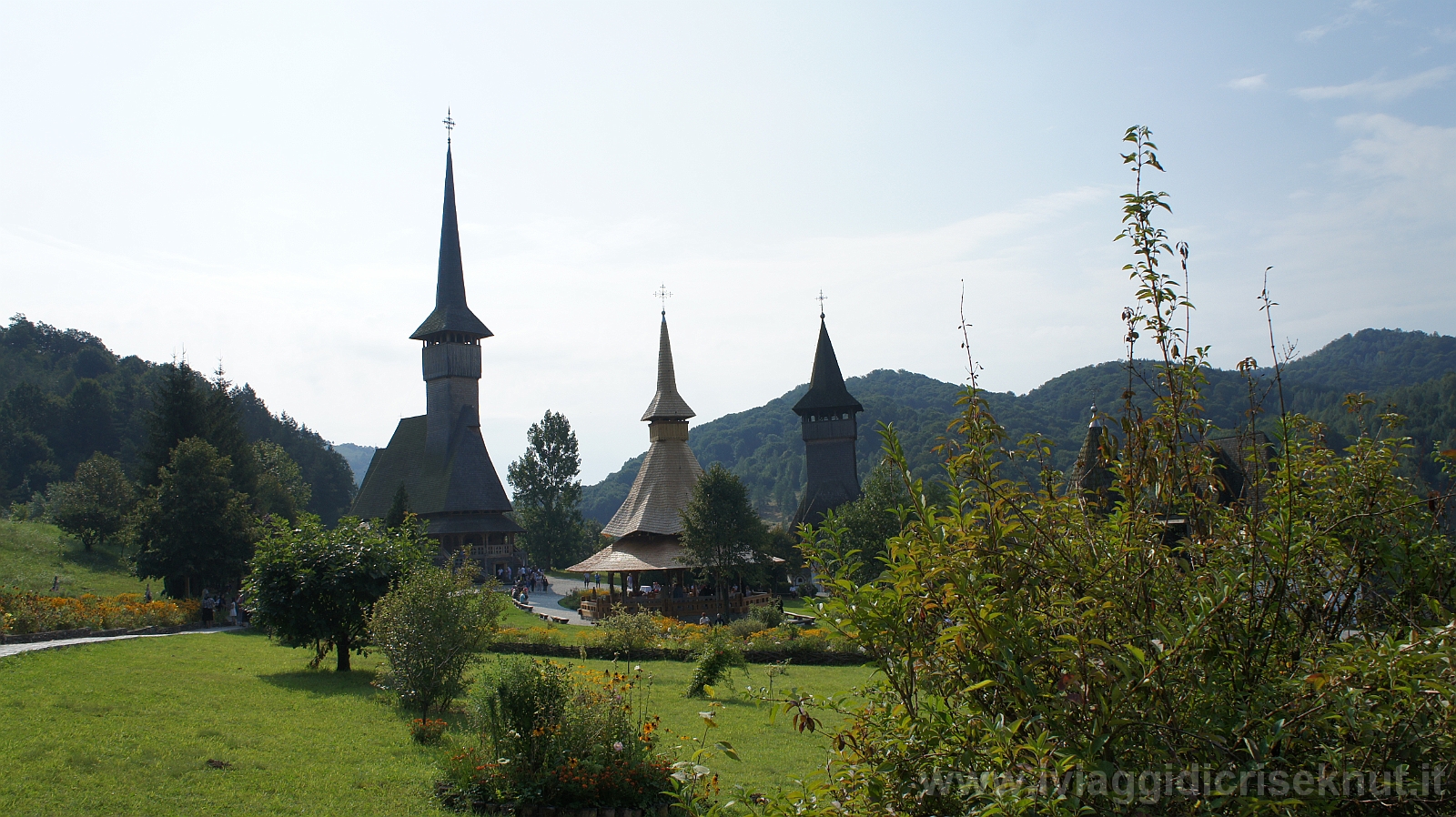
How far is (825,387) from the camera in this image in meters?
50.8

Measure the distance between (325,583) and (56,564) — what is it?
27.6 meters

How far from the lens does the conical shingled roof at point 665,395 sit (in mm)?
36156

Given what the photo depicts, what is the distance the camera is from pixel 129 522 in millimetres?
30188

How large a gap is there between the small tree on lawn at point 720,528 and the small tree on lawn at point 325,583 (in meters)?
14.2

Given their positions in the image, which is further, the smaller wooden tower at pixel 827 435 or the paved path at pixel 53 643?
the smaller wooden tower at pixel 827 435

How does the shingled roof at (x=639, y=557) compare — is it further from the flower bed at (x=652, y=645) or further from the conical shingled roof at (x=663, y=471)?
the flower bed at (x=652, y=645)

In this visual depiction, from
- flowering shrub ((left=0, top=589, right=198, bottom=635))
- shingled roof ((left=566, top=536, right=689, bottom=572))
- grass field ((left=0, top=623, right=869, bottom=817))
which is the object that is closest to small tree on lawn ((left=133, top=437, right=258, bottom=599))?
flowering shrub ((left=0, top=589, right=198, bottom=635))

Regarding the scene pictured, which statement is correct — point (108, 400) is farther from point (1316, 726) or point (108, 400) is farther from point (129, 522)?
point (1316, 726)

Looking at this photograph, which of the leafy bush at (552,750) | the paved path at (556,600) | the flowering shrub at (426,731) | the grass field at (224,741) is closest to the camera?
the grass field at (224,741)

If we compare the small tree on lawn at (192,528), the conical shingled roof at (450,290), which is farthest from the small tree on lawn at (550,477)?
the small tree on lawn at (192,528)

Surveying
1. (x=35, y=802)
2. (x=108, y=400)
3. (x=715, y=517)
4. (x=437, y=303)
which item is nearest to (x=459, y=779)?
(x=35, y=802)

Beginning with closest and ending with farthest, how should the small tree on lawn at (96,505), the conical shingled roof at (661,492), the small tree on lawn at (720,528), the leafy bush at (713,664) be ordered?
the leafy bush at (713,664) < the small tree on lawn at (720,528) < the conical shingled roof at (661,492) < the small tree on lawn at (96,505)

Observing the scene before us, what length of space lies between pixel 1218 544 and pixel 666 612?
28.5 metres

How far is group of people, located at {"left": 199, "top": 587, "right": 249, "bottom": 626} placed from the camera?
24.5m
